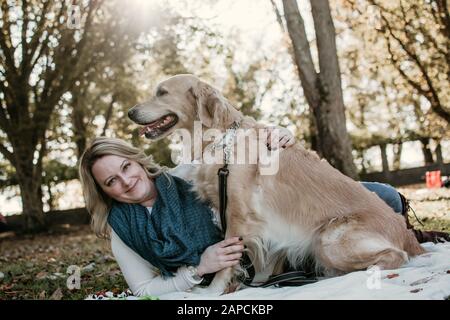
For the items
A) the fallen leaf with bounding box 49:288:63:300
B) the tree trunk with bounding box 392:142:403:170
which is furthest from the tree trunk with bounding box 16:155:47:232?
the tree trunk with bounding box 392:142:403:170

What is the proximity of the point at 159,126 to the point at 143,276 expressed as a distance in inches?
50.3

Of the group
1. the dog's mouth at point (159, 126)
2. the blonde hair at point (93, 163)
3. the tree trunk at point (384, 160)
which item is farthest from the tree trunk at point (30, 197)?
the tree trunk at point (384, 160)

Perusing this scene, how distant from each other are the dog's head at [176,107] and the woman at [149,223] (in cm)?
47

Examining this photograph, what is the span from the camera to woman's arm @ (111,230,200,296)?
132 inches

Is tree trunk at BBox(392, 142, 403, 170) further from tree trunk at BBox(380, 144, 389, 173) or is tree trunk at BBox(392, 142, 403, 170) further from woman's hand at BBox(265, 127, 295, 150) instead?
woman's hand at BBox(265, 127, 295, 150)

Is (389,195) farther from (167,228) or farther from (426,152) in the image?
(426,152)

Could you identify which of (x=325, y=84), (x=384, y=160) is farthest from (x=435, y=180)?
(x=325, y=84)

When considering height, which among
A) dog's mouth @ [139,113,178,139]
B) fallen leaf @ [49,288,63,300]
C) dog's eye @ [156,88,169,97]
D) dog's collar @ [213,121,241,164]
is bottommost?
fallen leaf @ [49,288,63,300]

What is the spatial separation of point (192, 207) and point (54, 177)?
18.1m

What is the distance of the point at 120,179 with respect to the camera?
3443mm

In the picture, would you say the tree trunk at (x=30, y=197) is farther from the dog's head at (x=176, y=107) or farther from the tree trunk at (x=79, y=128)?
the dog's head at (x=176, y=107)

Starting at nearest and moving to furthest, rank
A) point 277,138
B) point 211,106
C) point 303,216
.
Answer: point 303,216 < point 277,138 < point 211,106

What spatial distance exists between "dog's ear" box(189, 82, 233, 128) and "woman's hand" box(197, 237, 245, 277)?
918 mm

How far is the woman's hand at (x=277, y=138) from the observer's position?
3541 millimetres
